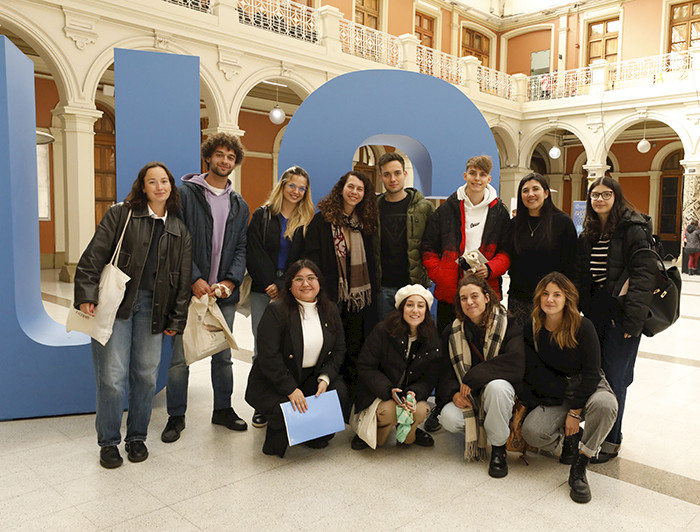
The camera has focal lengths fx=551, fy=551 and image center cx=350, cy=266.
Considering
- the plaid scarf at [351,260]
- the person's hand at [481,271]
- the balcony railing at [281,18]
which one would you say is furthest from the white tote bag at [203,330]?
the balcony railing at [281,18]

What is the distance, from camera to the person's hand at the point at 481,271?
121 inches

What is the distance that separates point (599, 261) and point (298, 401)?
5.69 ft

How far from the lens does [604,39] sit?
55.1ft

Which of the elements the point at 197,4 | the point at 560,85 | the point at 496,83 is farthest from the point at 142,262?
the point at 560,85

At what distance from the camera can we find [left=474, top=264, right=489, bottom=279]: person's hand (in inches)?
121

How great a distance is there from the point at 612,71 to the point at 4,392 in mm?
17154

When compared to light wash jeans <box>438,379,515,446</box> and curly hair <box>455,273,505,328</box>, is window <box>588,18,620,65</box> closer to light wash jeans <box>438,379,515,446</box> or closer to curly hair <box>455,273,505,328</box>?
curly hair <box>455,273,505,328</box>

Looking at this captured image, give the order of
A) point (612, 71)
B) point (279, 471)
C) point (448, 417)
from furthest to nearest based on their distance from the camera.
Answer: point (612, 71) < point (448, 417) < point (279, 471)

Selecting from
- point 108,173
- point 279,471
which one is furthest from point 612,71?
point 279,471

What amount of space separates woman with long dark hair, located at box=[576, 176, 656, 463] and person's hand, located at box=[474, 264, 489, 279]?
47 centimetres

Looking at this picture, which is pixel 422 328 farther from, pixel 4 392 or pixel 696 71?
pixel 696 71

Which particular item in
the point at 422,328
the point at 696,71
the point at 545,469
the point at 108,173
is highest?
the point at 696,71

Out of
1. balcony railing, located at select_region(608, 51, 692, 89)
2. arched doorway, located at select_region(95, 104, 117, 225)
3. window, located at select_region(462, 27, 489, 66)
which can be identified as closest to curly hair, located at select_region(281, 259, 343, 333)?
arched doorway, located at select_region(95, 104, 117, 225)

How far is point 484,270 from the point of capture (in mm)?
3084
